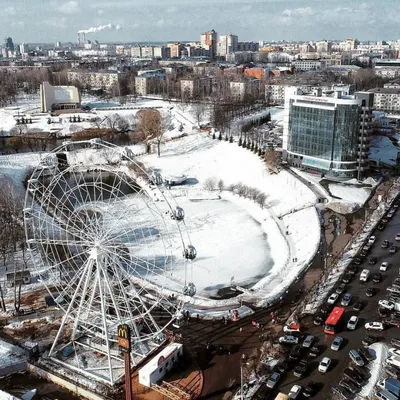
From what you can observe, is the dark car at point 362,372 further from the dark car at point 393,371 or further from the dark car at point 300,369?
the dark car at point 300,369

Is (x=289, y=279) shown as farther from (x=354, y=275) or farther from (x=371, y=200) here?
(x=371, y=200)

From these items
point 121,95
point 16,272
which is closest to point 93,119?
point 121,95

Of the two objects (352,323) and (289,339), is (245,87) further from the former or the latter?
(289,339)

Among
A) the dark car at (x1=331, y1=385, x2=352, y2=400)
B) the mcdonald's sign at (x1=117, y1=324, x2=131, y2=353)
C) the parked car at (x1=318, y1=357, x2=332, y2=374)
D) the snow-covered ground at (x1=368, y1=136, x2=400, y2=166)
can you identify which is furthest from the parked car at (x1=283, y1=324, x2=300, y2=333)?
the snow-covered ground at (x1=368, y1=136, x2=400, y2=166)

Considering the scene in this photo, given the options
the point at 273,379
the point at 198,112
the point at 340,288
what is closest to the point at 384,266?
the point at 340,288

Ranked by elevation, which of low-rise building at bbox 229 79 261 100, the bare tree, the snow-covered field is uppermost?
low-rise building at bbox 229 79 261 100

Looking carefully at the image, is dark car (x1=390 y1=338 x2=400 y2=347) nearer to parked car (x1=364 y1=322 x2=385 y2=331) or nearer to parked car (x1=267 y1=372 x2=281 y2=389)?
parked car (x1=364 y1=322 x2=385 y2=331)
